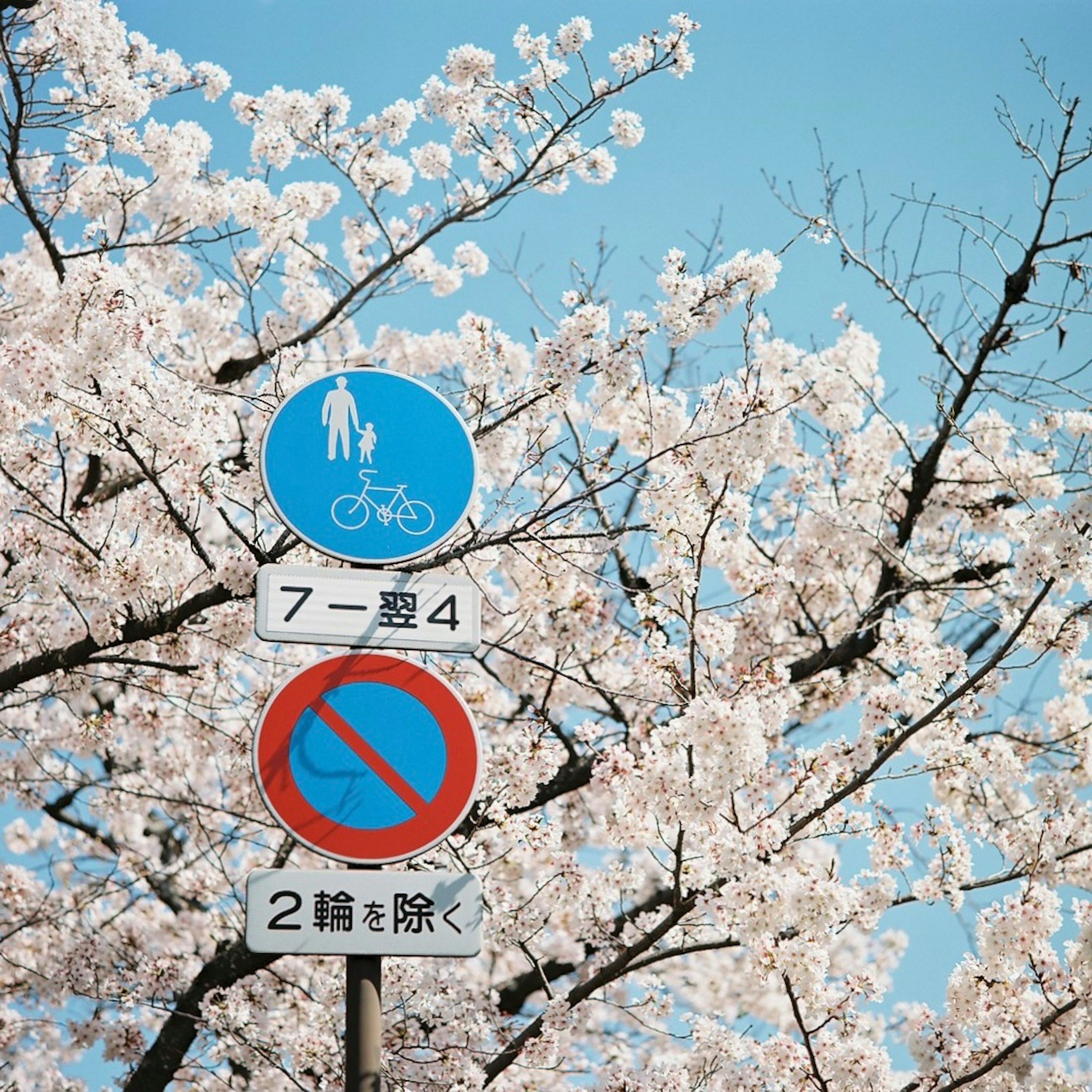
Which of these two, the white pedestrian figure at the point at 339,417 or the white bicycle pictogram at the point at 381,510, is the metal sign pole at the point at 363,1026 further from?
the white pedestrian figure at the point at 339,417

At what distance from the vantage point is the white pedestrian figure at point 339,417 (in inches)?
106

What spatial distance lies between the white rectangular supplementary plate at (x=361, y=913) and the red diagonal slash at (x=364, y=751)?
0.17 m

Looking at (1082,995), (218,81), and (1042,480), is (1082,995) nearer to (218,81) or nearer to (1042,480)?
(1042,480)

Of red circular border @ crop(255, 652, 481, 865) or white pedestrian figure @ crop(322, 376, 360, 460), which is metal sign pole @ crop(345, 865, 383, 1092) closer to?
red circular border @ crop(255, 652, 481, 865)

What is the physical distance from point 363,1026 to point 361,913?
→ 238mm

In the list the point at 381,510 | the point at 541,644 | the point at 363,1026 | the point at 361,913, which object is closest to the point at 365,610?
the point at 381,510

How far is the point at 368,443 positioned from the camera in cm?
271

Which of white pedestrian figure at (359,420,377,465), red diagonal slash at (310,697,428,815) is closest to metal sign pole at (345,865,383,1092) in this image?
red diagonal slash at (310,697,428,815)

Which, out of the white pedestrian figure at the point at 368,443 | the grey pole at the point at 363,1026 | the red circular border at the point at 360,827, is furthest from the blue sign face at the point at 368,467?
the grey pole at the point at 363,1026

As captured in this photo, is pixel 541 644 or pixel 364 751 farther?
pixel 541 644

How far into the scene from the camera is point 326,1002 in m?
6.09

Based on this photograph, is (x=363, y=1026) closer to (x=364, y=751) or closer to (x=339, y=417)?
(x=364, y=751)

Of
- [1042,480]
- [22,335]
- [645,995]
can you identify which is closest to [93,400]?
[22,335]

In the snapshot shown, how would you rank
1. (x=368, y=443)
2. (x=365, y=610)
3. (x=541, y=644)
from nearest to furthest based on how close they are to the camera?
(x=365, y=610) < (x=368, y=443) < (x=541, y=644)
